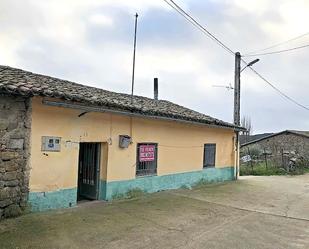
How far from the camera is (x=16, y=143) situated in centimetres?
827

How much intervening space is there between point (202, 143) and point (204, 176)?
4.76 feet

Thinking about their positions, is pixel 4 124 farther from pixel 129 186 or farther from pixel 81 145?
pixel 129 186

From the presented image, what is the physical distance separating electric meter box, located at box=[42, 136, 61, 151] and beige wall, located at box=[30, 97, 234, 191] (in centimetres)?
11

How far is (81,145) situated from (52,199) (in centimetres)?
253

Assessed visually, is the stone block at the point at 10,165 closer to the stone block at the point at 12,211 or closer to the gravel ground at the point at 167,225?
the stone block at the point at 12,211

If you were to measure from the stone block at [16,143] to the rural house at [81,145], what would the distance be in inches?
0.9

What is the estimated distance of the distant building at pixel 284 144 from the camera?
101ft

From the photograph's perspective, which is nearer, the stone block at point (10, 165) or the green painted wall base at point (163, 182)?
the stone block at point (10, 165)

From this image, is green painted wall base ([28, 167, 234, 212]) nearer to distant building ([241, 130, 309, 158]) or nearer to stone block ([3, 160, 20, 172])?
stone block ([3, 160, 20, 172])

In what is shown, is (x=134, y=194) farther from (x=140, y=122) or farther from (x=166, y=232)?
(x=166, y=232)

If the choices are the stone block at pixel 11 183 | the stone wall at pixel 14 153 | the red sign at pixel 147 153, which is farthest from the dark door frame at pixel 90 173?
the stone block at pixel 11 183

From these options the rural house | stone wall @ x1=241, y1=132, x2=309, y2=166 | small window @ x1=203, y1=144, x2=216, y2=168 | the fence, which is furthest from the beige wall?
stone wall @ x1=241, y1=132, x2=309, y2=166

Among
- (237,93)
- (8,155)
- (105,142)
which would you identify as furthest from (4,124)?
(237,93)

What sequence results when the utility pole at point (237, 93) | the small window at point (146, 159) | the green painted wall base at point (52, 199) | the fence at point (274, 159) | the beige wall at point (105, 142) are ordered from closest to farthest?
the green painted wall base at point (52, 199)
the beige wall at point (105, 142)
the small window at point (146, 159)
the utility pole at point (237, 93)
the fence at point (274, 159)
